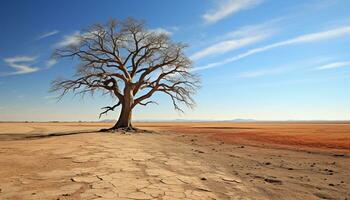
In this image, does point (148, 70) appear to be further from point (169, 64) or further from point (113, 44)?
point (113, 44)

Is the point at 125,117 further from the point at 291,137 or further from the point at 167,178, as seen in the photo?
the point at 167,178

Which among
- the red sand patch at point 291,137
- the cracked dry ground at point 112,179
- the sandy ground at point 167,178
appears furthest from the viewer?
the red sand patch at point 291,137

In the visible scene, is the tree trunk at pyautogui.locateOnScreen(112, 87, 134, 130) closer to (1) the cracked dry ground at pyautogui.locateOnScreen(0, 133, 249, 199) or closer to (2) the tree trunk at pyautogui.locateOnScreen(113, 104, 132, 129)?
(2) the tree trunk at pyautogui.locateOnScreen(113, 104, 132, 129)

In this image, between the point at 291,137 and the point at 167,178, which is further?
the point at 291,137

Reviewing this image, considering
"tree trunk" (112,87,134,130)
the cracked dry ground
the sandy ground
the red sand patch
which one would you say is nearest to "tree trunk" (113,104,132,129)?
"tree trunk" (112,87,134,130)

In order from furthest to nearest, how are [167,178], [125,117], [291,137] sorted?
[125,117], [291,137], [167,178]

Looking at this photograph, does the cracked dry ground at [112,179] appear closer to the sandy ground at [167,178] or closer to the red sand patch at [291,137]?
the sandy ground at [167,178]

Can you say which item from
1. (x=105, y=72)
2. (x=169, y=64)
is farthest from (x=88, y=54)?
(x=169, y=64)

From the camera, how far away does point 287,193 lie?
17.1ft

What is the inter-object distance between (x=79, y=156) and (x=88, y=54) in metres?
17.7

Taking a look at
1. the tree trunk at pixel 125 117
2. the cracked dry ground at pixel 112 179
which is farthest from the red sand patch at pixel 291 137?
the cracked dry ground at pixel 112 179

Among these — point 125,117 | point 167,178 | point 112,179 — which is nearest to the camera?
point 112,179

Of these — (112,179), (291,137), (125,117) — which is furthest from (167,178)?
(125,117)

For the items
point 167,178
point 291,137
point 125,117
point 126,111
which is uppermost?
point 126,111
